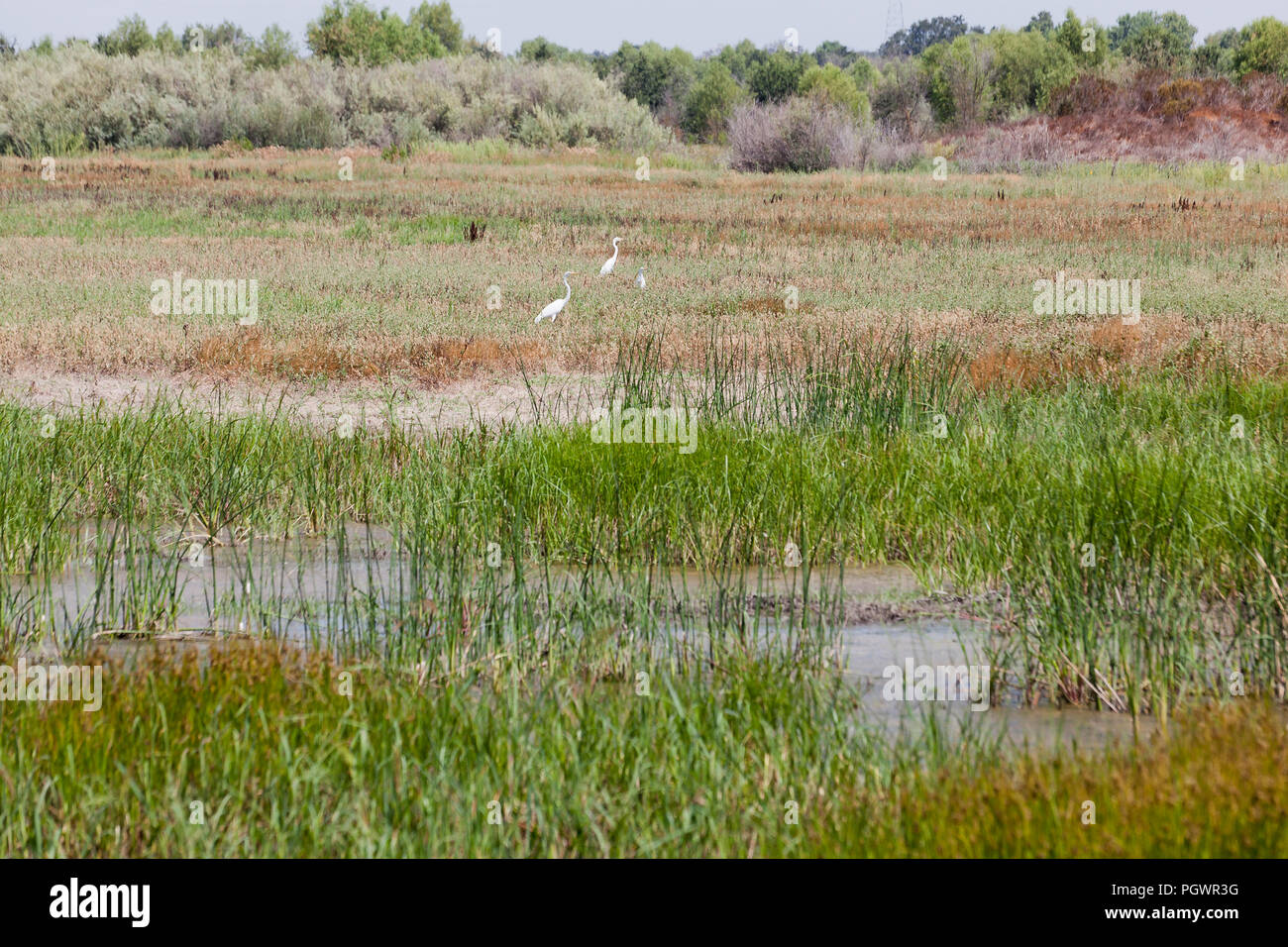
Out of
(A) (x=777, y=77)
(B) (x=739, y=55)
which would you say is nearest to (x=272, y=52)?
(A) (x=777, y=77)

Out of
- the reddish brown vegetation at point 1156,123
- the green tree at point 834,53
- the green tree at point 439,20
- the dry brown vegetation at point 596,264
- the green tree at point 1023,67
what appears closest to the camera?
the dry brown vegetation at point 596,264

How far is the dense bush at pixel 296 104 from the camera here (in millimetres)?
42156

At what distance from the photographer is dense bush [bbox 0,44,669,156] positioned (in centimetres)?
4216

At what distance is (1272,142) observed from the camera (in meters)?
43.8

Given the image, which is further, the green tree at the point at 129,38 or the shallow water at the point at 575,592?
the green tree at the point at 129,38

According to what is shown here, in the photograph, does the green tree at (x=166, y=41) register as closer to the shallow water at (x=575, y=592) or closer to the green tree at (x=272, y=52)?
the green tree at (x=272, y=52)

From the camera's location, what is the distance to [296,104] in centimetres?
4316

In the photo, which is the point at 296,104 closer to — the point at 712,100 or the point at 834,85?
the point at 834,85

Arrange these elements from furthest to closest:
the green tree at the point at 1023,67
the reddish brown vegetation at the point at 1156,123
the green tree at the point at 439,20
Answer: the green tree at the point at 439,20 < the green tree at the point at 1023,67 < the reddish brown vegetation at the point at 1156,123

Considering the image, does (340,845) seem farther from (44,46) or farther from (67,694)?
(44,46)

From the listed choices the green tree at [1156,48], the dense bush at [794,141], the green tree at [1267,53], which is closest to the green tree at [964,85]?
the green tree at [1156,48]

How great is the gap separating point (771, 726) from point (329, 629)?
6.04ft

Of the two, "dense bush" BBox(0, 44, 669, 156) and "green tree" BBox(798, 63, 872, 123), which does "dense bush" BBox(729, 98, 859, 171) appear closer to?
"dense bush" BBox(0, 44, 669, 156)

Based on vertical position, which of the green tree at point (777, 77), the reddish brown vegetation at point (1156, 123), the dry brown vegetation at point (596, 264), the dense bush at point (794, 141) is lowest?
the dry brown vegetation at point (596, 264)
